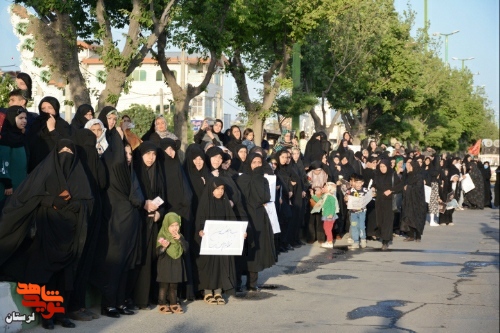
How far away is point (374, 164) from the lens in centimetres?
2178

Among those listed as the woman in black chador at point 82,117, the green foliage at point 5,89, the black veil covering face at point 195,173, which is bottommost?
the black veil covering face at point 195,173

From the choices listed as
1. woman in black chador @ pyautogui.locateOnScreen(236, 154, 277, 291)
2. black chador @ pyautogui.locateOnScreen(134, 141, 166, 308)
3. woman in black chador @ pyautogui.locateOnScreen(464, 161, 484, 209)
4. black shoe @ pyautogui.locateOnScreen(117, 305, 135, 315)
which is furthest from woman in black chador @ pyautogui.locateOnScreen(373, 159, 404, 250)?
woman in black chador @ pyautogui.locateOnScreen(464, 161, 484, 209)

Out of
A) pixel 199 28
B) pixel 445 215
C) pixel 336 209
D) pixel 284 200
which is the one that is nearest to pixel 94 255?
pixel 284 200

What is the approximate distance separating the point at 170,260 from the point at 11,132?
2159 mm

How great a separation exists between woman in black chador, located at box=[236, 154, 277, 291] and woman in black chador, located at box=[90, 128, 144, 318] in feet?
7.77

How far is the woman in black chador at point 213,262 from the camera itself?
11.7 metres

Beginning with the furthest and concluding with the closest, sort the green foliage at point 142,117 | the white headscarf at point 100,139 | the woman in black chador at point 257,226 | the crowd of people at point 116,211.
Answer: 1. the green foliage at point 142,117
2. the woman in black chador at point 257,226
3. the white headscarf at point 100,139
4. the crowd of people at point 116,211

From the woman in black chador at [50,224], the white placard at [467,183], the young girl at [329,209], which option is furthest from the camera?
the white placard at [467,183]

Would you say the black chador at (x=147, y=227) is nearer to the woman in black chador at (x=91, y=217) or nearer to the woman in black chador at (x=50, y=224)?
the woman in black chador at (x=91, y=217)

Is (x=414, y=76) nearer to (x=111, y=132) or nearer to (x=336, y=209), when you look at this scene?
(x=336, y=209)

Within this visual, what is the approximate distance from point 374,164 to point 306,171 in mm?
1868

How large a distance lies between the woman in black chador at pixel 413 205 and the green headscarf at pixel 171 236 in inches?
418

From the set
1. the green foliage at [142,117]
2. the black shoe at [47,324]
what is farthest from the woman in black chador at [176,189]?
the green foliage at [142,117]

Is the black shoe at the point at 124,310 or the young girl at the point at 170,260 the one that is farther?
the young girl at the point at 170,260
